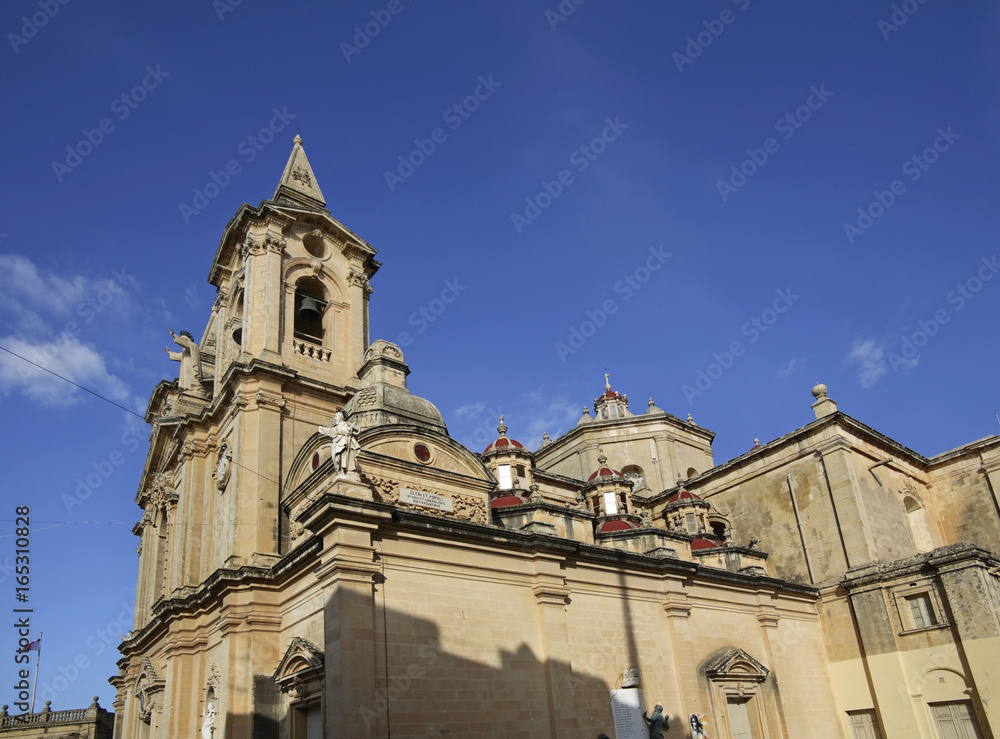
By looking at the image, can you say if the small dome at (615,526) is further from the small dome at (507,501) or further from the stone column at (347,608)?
the stone column at (347,608)

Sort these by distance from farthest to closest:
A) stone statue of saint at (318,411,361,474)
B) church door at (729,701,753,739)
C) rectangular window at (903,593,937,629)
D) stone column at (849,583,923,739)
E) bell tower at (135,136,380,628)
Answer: rectangular window at (903,593,937,629) → stone column at (849,583,923,739) → church door at (729,701,753,739) → bell tower at (135,136,380,628) → stone statue of saint at (318,411,361,474)

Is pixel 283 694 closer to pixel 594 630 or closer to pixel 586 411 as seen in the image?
pixel 594 630

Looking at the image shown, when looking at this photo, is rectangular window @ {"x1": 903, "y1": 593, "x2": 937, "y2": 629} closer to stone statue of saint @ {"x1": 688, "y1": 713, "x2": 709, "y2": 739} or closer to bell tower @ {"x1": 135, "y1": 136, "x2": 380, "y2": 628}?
stone statue of saint @ {"x1": 688, "y1": 713, "x2": 709, "y2": 739}

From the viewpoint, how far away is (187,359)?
29.6 m

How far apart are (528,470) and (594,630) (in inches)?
387

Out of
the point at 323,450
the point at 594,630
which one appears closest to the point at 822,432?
the point at 594,630

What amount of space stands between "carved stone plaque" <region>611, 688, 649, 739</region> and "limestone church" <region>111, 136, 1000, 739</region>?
5cm

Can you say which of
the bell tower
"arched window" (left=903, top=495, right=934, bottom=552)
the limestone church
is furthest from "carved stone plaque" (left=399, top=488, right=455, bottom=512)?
"arched window" (left=903, top=495, right=934, bottom=552)

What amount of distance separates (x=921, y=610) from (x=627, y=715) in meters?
11.3

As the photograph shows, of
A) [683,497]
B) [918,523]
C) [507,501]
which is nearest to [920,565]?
[918,523]

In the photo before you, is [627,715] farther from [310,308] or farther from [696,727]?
[310,308]

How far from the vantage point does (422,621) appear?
15945 mm

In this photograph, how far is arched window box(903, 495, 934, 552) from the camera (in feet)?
96.6

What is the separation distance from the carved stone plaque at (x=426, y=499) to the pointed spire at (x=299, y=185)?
1336 cm
